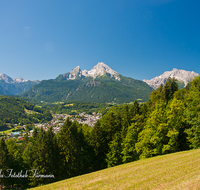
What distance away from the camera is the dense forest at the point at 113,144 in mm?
22625

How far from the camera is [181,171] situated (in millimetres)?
12422

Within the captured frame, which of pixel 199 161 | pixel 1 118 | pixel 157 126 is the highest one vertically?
pixel 157 126

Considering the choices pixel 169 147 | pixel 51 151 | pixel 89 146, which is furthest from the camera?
pixel 89 146

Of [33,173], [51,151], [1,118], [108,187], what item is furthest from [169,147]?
[1,118]

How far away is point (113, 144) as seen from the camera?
104ft

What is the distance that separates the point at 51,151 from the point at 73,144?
476cm

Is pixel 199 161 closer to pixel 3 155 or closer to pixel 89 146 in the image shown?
pixel 89 146

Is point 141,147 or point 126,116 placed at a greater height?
point 126,116

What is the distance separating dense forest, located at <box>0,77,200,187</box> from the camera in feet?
74.2

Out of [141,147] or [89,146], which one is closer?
[141,147]

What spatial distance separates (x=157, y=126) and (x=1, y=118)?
8466 inches

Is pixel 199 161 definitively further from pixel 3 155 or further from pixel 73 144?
pixel 3 155

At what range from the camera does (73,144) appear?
27188 millimetres

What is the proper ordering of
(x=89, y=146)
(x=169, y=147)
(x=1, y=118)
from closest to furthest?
(x=169, y=147) < (x=89, y=146) < (x=1, y=118)
